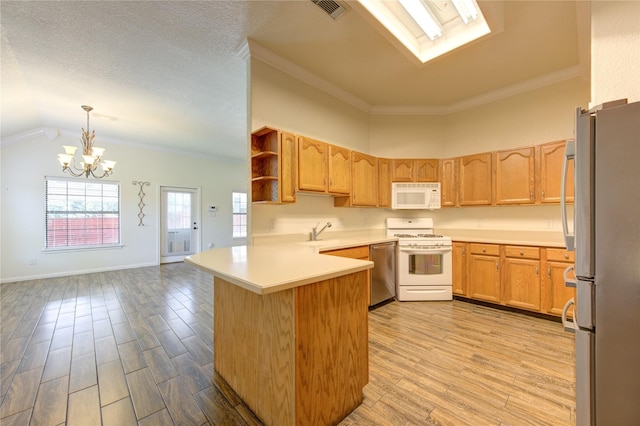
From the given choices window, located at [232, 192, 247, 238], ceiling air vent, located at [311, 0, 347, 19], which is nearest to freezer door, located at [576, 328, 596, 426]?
ceiling air vent, located at [311, 0, 347, 19]

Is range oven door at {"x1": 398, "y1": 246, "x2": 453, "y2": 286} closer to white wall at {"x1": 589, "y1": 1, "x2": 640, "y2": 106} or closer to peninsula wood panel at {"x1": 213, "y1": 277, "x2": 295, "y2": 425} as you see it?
white wall at {"x1": 589, "y1": 1, "x2": 640, "y2": 106}

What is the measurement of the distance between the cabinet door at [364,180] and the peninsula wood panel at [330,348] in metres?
2.12

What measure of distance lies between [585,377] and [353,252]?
208cm

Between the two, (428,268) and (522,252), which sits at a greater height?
(522,252)

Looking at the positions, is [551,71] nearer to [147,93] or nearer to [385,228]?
[385,228]

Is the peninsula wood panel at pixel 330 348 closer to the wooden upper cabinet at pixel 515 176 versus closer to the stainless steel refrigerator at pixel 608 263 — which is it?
the stainless steel refrigerator at pixel 608 263

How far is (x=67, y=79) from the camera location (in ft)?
10.5

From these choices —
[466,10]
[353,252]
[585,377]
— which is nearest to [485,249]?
[353,252]

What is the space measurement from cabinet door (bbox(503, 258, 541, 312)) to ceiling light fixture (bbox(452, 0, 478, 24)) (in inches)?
107

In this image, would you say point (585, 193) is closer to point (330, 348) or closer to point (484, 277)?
point (330, 348)

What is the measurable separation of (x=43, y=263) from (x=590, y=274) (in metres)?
7.59

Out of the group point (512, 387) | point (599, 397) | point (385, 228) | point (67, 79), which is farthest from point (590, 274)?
point (67, 79)

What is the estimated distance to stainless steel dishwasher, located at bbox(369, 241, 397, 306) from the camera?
129 inches

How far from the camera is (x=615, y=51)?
4.81ft
